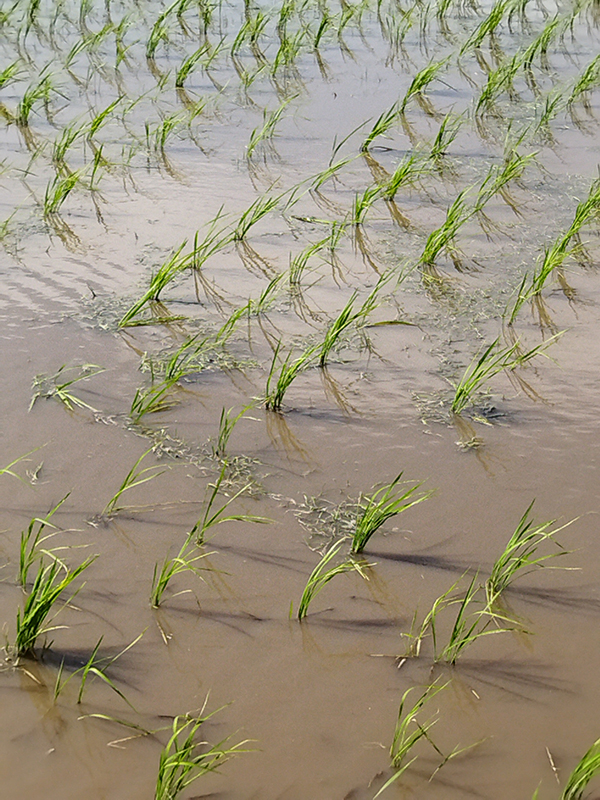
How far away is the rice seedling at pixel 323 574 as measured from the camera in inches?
80.8

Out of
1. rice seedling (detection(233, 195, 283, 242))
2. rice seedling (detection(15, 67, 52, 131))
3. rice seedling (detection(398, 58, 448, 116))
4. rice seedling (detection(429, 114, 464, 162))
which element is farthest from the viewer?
rice seedling (detection(398, 58, 448, 116))

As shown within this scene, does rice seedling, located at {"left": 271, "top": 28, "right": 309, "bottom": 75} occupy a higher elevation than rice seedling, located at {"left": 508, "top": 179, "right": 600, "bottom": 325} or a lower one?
higher

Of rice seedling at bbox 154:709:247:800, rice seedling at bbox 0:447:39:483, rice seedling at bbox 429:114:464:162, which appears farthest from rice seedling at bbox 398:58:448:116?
rice seedling at bbox 154:709:247:800

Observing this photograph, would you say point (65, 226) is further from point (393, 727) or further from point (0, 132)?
point (393, 727)

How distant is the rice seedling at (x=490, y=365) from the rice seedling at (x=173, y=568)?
3.37 feet

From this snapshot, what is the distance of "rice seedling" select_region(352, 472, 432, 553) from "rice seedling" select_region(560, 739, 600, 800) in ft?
2.47

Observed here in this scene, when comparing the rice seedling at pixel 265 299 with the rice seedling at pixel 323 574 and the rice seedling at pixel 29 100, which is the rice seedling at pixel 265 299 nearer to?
the rice seedling at pixel 323 574

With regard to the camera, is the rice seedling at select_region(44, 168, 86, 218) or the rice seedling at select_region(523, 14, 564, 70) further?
Result: the rice seedling at select_region(523, 14, 564, 70)

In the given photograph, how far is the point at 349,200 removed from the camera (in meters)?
4.27

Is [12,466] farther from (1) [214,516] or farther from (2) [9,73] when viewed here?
(2) [9,73]

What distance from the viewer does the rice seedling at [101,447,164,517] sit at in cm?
239

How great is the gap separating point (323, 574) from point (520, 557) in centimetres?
53

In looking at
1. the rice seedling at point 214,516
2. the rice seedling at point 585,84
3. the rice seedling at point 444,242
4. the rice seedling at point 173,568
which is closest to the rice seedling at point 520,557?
the rice seedling at point 214,516

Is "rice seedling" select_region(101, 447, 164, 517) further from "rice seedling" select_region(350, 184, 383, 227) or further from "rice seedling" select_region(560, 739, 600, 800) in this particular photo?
"rice seedling" select_region(350, 184, 383, 227)
